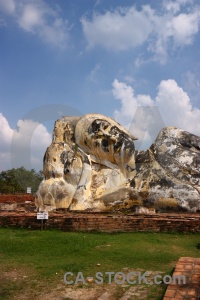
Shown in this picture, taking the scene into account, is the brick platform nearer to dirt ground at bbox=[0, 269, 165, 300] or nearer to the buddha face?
dirt ground at bbox=[0, 269, 165, 300]

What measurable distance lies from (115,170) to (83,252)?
6419 mm

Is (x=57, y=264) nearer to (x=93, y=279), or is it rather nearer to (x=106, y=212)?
(x=93, y=279)

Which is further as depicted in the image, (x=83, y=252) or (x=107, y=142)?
(x=107, y=142)

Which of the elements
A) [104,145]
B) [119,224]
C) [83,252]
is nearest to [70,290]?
[83,252]

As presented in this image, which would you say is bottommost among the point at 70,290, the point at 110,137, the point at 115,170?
the point at 70,290

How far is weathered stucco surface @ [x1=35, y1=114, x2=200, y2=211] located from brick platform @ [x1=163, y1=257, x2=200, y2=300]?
6627 millimetres

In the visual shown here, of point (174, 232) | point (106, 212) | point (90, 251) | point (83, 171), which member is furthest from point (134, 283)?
point (83, 171)

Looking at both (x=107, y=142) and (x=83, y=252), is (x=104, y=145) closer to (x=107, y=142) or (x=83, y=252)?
(x=107, y=142)

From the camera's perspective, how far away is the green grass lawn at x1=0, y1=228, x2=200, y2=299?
209 inches

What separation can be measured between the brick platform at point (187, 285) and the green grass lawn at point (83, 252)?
1.97 ft

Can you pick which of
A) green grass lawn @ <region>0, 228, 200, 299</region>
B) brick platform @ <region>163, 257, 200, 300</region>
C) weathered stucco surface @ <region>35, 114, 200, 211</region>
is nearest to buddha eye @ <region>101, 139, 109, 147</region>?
weathered stucco surface @ <region>35, 114, 200, 211</region>

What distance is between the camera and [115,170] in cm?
1266

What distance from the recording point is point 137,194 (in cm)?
1179

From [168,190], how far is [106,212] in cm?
214
